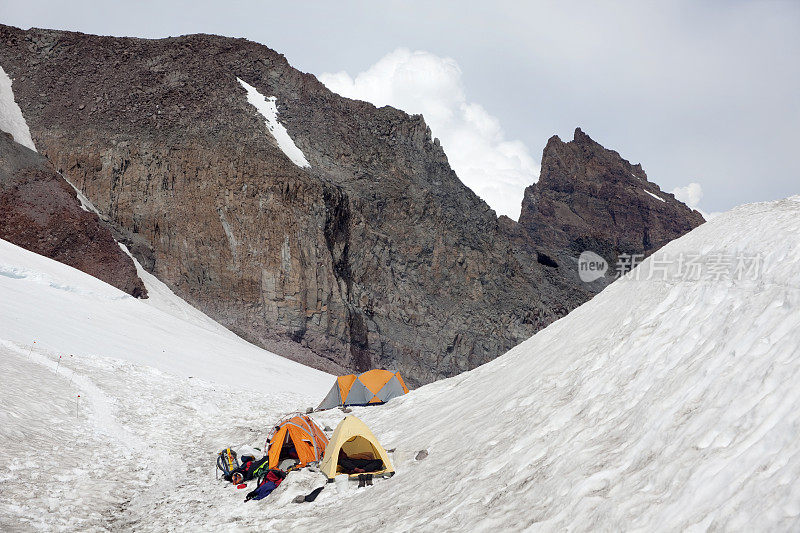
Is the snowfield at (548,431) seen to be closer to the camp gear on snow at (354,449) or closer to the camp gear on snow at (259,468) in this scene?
the camp gear on snow at (354,449)

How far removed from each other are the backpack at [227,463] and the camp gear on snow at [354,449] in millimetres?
2248

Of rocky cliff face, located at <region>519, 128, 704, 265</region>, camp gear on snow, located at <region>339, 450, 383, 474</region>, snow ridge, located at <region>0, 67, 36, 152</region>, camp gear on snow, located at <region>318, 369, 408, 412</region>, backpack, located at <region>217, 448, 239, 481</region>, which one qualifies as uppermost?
rocky cliff face, located at <region>519, 128, 704, 265</region>

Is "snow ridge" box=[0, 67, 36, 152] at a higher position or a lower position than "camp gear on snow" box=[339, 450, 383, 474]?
higher

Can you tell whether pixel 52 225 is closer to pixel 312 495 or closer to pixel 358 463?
pixel 358 463

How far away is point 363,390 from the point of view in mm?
20016

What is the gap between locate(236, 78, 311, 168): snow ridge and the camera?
59.2 meters

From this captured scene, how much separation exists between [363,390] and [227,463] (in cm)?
773

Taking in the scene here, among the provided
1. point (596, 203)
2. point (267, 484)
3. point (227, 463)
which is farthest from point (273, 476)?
point (596, 203)

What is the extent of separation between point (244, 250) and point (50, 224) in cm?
1523

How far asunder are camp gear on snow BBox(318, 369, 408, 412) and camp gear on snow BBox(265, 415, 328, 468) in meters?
6.97

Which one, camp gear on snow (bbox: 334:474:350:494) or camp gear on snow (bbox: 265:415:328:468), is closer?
camp gear on snow (bbox: 334:474:350:494)

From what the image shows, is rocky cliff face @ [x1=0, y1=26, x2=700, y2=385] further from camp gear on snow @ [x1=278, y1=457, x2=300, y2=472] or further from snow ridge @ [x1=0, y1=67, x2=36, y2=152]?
camp gear on snow @ [x1=278, y1=457, x2=300, y2=472]

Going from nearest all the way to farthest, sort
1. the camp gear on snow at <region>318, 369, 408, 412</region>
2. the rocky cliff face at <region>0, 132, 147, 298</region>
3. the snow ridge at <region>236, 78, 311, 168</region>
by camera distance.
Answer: the camp gear on snow at <region>318, 369, 408, 412</region> < the rocky cliff face at <region>0, 132, 147, 298</region> < the snow ridge at <region>236, 78, 311, 168</region>

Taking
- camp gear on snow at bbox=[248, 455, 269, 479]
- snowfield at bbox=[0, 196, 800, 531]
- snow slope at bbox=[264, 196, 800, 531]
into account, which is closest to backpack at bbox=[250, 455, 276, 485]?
camp gear on snow at bbox=[248, 455, 269, 479]
